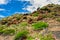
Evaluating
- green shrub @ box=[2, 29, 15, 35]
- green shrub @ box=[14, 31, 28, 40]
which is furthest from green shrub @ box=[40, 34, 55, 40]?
green shrub @ box=[2, 29, 15, 35]

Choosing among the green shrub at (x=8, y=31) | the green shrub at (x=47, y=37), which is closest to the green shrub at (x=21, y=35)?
the green shrub at (x=47, y=37)

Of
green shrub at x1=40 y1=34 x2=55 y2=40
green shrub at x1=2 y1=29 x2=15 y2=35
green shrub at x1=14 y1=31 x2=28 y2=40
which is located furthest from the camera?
green shrub at x1=2 y1=29 x2=15 y2=35

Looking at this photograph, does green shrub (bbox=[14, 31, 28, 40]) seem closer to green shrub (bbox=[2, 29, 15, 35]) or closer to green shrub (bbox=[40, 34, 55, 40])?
green shrub (bbox=[40, 34, 55, 40])

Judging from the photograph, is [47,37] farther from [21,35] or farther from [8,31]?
[8,31]

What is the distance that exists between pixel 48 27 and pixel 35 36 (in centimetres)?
139

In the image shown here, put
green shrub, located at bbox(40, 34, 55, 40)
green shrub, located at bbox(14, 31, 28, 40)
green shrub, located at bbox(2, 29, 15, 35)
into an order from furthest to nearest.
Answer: green shrub, located at bbox(2, 29, 15, 35) < green shrub, located at bbox(14, 31, 28, 40) < green shrub, located at bbox(40, 34, 55, 40)

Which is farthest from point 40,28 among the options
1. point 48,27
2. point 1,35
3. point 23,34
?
point 1,35

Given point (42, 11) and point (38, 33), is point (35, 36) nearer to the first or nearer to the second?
point (38, 33)

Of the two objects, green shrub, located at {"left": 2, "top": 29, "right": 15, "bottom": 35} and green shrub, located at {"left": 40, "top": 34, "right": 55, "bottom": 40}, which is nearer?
green shrub, located at {"left": 40, "top": 34, "right": 55, "bottom": 40}

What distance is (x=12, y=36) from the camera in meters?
11.2

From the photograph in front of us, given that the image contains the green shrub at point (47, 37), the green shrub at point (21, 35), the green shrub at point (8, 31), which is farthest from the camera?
the green shrub at point (8, 31)

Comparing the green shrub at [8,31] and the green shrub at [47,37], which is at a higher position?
the green shrub at [8,31]

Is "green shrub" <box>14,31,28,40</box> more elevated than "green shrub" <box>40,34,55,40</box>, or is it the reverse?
"green shrub" <box>14,31,28,40</box>

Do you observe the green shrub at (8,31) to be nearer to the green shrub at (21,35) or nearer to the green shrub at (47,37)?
the green shrub at (21,35)
